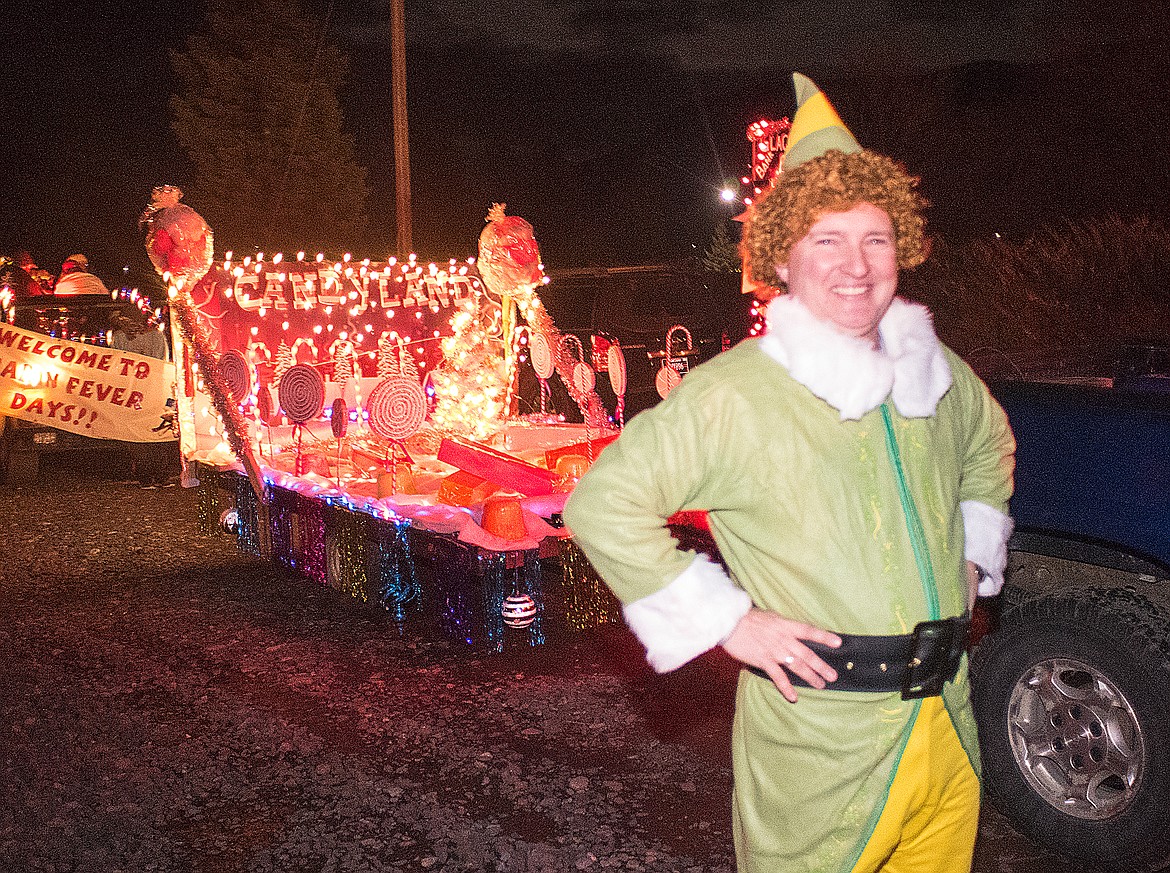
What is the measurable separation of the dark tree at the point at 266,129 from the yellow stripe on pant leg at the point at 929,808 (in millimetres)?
30096

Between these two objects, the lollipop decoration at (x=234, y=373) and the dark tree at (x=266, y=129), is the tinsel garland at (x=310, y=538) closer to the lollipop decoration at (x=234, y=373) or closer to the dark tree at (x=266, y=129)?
the lollipop decoration at (x=234, y=373)

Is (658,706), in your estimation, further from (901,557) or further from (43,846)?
(901,557)

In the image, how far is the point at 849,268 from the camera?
7.05 ft

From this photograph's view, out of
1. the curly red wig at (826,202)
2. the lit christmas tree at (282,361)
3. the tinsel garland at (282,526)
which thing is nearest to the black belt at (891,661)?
the curly red wig at (826,202)

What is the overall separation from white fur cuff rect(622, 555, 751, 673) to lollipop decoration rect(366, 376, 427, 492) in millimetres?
4420

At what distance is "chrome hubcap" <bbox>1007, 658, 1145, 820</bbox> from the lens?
140 inches

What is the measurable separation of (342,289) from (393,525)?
2.88 m

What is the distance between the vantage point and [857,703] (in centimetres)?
208

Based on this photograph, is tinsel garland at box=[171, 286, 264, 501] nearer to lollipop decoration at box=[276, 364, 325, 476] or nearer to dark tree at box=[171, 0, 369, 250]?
lollipop decoration at box=[276, 364, 325, 476]

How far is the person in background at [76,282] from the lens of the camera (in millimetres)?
12203

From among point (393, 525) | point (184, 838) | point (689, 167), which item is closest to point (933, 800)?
point (184, 838)

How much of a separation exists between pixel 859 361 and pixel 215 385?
18.6 ft

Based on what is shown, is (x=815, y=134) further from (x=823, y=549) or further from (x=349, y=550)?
(x=349, y=550)

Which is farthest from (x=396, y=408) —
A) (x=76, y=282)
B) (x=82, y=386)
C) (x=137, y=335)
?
(x=76, y=282)
